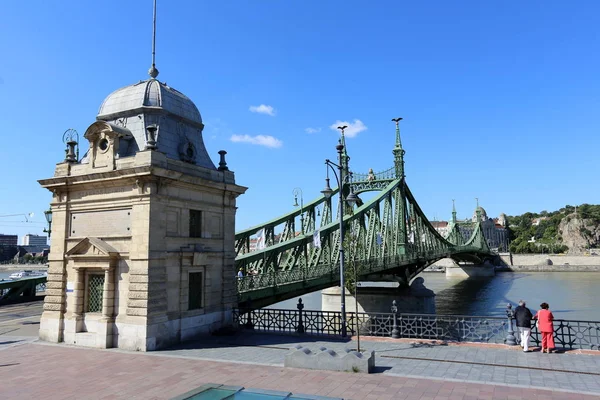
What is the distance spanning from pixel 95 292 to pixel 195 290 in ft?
10.3

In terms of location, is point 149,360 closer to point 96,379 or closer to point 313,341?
point 96,379

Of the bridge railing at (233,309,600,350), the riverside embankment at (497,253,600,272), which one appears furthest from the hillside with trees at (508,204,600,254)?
the bridge railing at (233,309,600,350)

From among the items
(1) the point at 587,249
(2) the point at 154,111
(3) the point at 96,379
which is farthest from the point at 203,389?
(1) the point at 587,249

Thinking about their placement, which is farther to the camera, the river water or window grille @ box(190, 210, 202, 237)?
the river water

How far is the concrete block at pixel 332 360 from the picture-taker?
33.4 ft

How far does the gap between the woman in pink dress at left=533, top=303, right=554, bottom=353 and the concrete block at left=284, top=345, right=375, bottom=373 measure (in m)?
4.79

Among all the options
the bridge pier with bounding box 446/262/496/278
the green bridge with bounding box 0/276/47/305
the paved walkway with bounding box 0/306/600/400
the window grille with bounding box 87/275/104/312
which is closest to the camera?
the paved walkway with bounding box 0/306/600/400

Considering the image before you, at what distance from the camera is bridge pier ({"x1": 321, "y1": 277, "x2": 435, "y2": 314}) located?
113 feet

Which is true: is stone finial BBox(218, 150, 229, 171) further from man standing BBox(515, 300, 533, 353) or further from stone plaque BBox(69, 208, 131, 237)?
man standing BBox(515, 300, 533, 353)

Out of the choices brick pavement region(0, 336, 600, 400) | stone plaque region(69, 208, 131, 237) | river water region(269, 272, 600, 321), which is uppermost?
stone plaque region(69, 208, 131, 237)

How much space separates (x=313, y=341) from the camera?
14.2m

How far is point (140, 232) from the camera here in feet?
42.9

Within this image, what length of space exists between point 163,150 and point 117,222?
270 cm

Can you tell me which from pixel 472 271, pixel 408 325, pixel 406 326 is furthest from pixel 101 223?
pixel 472 271
